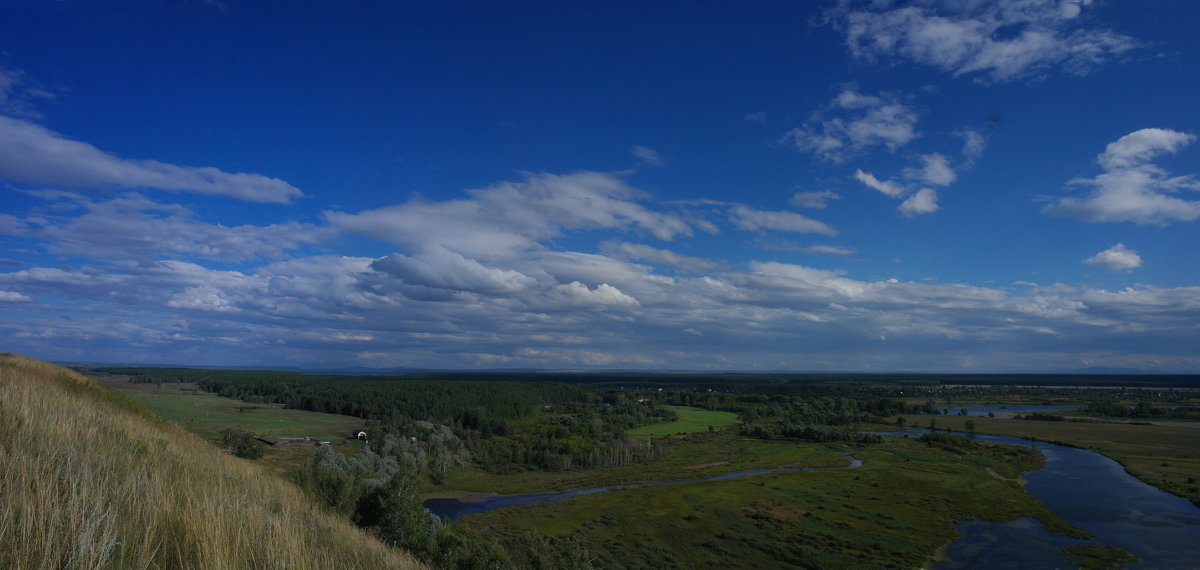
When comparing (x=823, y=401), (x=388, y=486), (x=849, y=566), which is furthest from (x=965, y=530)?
(x=823, y=401)

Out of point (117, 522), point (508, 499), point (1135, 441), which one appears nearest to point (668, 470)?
point (508, 499)

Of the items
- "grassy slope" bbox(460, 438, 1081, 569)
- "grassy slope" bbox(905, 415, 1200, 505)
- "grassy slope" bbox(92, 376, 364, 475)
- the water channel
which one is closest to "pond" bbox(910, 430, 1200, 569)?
the water channel

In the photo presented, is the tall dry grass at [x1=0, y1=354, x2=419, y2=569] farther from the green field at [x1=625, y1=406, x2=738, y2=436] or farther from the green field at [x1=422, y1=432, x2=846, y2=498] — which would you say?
the green field at [x1=625, y1=406, x2=738, y2=436]

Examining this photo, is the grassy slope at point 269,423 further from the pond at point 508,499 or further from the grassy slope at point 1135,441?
the grassy slope at point 1135,441

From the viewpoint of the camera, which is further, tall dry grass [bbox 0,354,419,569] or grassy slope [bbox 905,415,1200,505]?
grassy slope [bbox 905,415,1200,505]

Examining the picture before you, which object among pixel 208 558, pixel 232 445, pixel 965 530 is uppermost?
pixel 208 558

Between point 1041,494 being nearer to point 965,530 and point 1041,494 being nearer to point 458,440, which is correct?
point 965,530

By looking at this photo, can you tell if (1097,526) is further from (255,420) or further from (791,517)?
(255,420)
